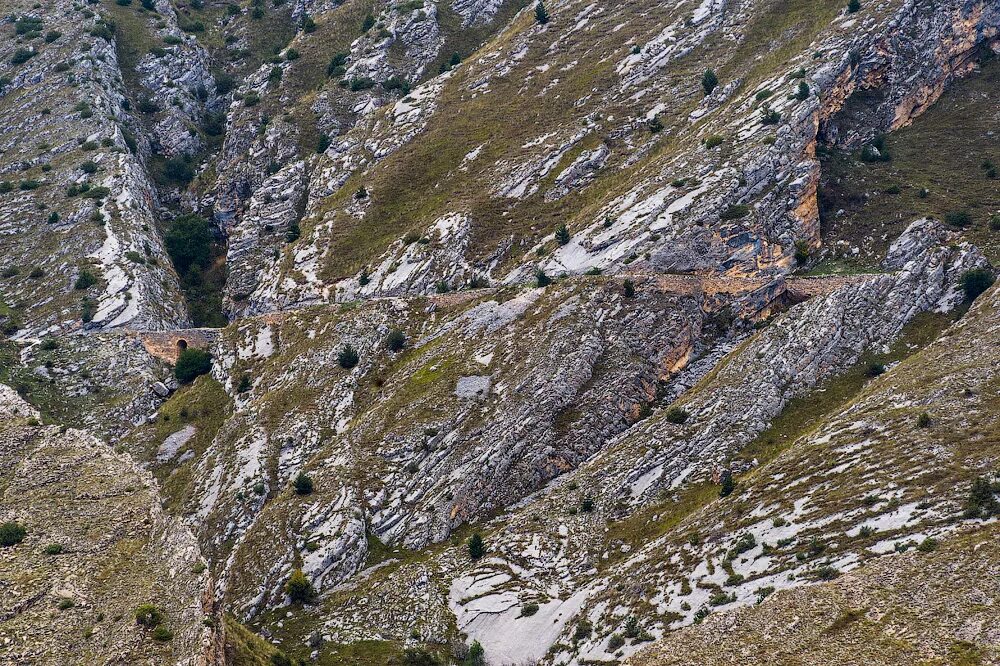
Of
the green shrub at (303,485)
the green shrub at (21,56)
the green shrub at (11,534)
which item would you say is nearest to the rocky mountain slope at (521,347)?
the green shrub at (11,534)

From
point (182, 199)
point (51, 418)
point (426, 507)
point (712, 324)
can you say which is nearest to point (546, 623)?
point (426, 507)

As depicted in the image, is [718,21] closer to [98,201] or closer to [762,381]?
[762,381]

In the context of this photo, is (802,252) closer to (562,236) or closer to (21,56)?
(562,236)

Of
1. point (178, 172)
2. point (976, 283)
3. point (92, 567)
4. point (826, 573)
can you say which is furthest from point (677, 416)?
point (178, 172)

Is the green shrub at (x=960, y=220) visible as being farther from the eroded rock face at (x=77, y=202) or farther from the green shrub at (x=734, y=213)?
the eroded rock face at (x=77, y=202)

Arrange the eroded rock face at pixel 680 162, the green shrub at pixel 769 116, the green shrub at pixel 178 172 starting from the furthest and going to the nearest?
the green shrub at pixel 178 172 < the green shrub at pixel 769 116 < the eroded rock face at pixel 680 162
